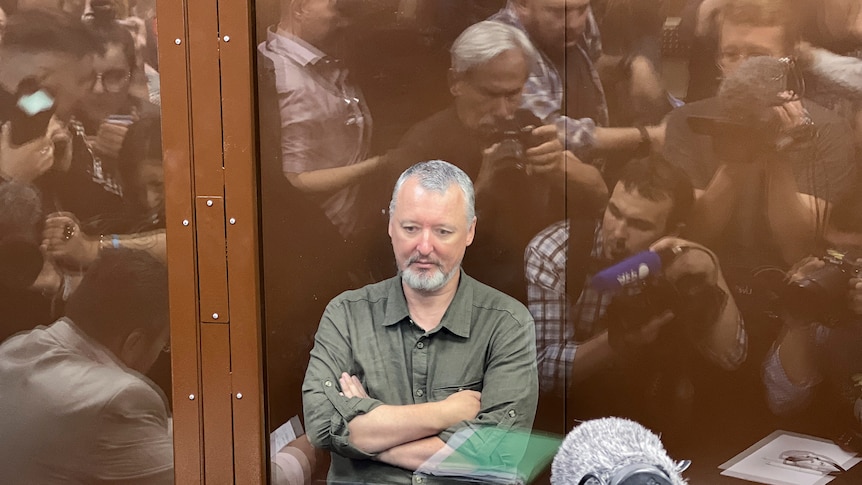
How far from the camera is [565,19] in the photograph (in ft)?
→ 7.95

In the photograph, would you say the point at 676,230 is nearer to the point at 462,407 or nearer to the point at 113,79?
the point at 462,407

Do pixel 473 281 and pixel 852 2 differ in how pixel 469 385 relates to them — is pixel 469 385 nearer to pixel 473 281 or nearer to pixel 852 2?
pixel 473 281

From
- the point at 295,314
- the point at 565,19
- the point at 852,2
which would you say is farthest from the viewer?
the point at 295,314

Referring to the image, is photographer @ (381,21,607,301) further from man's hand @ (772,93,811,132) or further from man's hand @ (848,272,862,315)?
man's hand @ (848,272,862,315)

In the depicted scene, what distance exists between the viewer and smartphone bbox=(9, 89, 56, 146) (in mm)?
2699

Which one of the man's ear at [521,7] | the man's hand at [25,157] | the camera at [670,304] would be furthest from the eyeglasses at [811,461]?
the man's hand at [25,157]

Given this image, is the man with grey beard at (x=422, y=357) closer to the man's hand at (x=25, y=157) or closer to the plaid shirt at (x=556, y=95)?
the plaid shirt at (x=556, y=95)

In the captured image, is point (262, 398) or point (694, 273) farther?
point (262, 398)

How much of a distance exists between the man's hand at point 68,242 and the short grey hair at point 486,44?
4.26 feet

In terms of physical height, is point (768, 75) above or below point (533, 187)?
above

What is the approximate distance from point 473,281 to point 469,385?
30cm

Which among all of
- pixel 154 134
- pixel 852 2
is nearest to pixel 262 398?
pixel 154 134

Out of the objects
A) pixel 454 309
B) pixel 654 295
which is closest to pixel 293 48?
pixel 454 309

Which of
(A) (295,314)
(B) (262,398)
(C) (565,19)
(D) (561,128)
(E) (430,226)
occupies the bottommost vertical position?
(B) (262,398)
